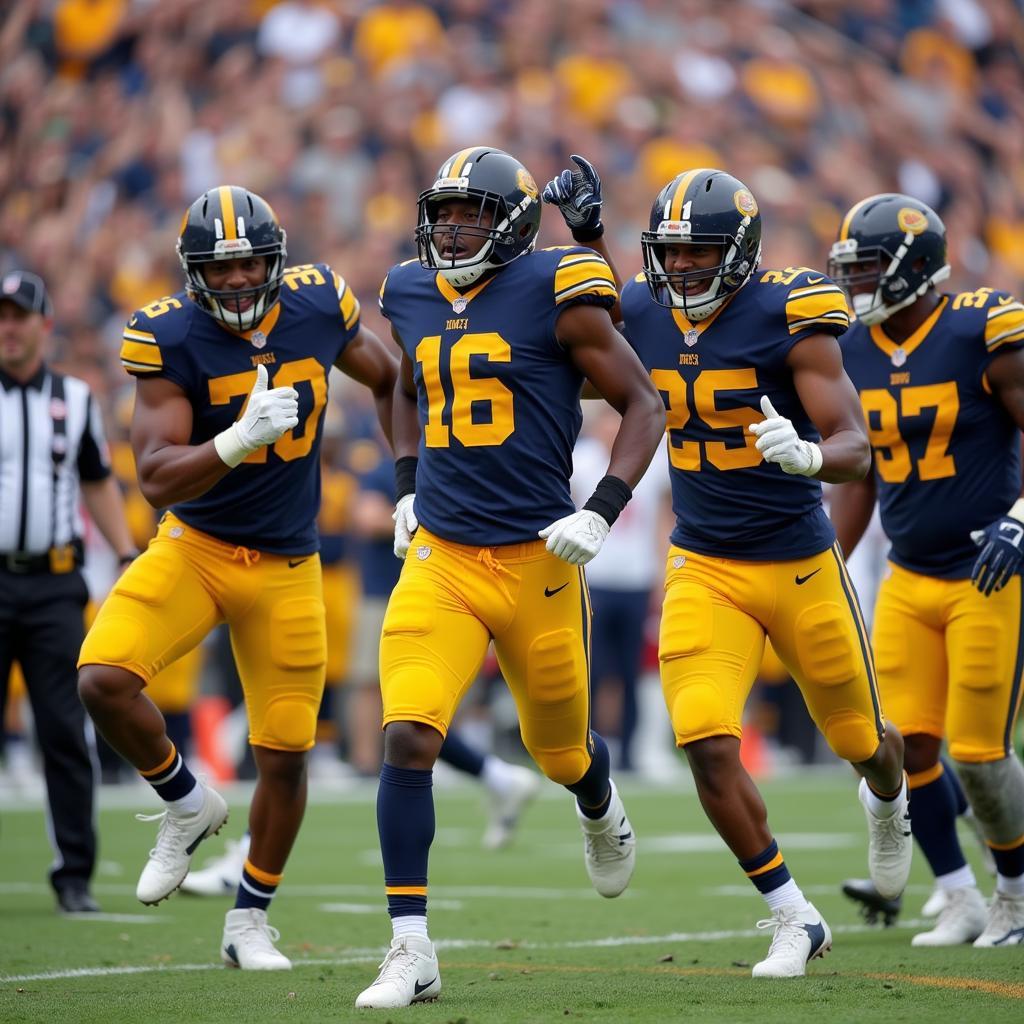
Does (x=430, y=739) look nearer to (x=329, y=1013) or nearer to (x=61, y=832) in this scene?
(x=329, y=1013)

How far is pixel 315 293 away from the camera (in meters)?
5.55

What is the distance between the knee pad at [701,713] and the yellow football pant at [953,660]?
3.55 feet

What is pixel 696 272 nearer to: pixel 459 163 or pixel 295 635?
pixel 459 163

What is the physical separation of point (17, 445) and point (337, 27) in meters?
8.13

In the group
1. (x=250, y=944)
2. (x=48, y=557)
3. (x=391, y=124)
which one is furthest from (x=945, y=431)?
(x=391, y=124)

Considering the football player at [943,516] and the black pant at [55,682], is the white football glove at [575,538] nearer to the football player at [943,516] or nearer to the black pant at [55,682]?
the football player at [943,516]

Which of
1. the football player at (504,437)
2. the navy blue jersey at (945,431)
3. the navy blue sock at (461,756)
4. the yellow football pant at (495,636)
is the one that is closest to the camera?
the yellow football pant at (495,636)

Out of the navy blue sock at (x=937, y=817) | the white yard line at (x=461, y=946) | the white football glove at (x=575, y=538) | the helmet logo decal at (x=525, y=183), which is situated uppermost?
the helmet logo decal at (x=525, y=183)

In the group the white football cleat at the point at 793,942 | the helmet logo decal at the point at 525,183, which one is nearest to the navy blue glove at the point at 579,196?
the helmet logo decal at the point at 525,183

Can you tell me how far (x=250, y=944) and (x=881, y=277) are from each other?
9.22 feet

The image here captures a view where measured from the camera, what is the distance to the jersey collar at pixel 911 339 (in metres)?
5.73

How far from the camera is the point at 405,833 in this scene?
179 inches

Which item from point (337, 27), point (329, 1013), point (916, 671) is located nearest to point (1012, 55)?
point (337, 27)

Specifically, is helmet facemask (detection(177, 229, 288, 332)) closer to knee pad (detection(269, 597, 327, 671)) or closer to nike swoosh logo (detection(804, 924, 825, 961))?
knee pad (detection(269, 597, 327, 671))
